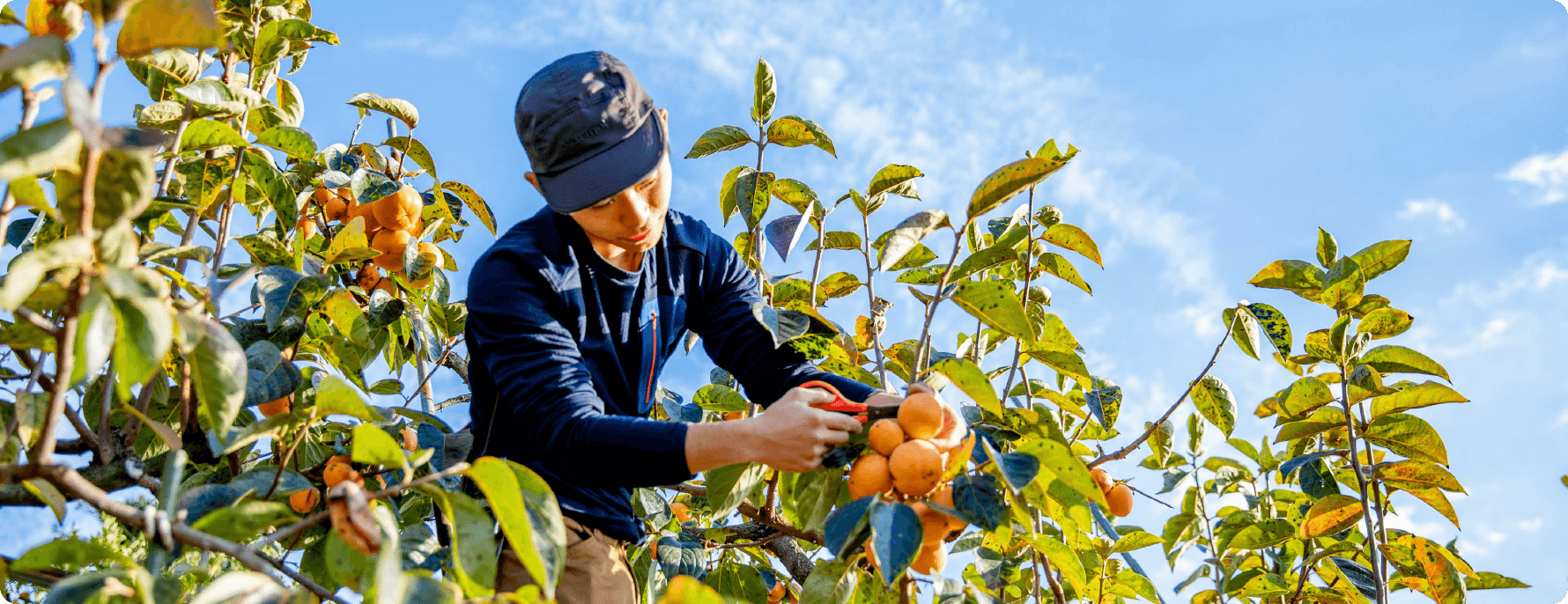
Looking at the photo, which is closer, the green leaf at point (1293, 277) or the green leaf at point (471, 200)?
the green leaf at point (1293, 277)

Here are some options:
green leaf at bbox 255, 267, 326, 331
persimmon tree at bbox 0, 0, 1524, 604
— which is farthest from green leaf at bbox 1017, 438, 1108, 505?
green leaf at bbox 255, 267, 326, 331

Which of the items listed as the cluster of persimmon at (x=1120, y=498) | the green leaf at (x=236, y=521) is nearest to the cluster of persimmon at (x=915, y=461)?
the green leaf at (x=236, y=521)

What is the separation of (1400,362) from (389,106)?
223 cm

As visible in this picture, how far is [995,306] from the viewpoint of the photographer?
1513mm

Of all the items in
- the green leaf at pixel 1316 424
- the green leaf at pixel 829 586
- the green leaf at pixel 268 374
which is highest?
the green leaf at pixel 1316 424

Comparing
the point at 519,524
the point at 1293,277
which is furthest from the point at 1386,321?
the point at 519,524

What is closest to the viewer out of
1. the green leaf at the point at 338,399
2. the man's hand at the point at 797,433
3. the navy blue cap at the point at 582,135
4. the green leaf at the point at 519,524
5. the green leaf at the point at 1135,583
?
the green leaf at the point at 519,524

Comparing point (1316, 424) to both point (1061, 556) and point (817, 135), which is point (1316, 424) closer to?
point (1061, 556)

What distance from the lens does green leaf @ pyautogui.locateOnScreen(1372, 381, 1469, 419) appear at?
82.0 inches

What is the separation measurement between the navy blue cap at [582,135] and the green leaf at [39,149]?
0.73m

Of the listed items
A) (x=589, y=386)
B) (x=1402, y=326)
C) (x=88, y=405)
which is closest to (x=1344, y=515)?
(x=1402, y=326)

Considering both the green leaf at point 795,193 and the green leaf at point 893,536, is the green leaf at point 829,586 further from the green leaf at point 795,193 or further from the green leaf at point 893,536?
the green leaf at point 795,193

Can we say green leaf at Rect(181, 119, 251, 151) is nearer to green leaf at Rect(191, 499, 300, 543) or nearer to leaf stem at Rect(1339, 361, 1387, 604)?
green leaf at Rect(191, 499, 300, 543)

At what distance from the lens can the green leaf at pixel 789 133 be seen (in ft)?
7.40
